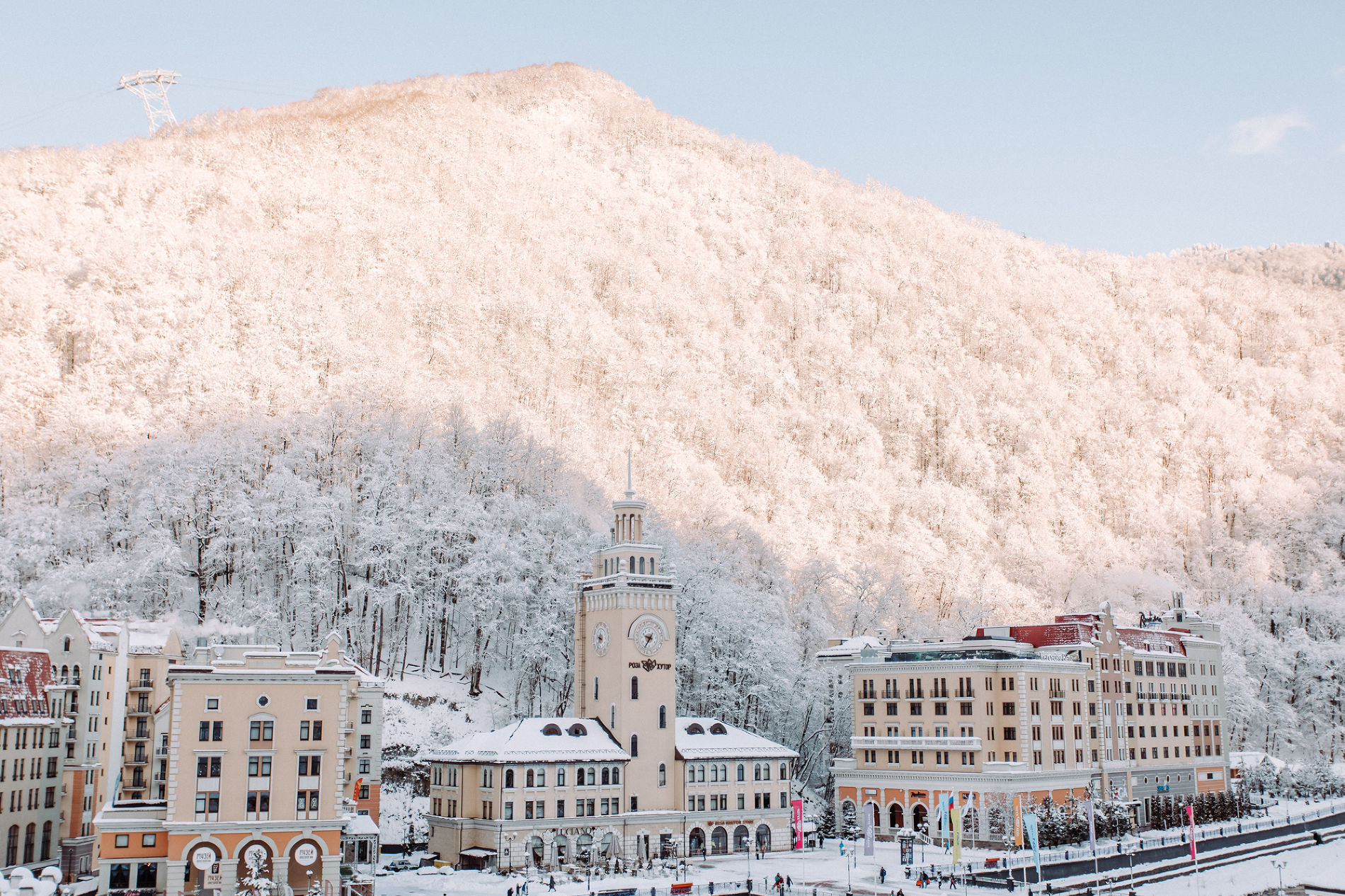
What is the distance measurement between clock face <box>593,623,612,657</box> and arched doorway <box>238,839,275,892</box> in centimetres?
2679

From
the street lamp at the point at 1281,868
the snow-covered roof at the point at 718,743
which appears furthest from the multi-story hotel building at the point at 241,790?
the street lamp at the point at 1281,868

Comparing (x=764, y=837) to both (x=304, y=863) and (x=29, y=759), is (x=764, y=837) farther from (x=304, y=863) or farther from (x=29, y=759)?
(x=29, y=759)

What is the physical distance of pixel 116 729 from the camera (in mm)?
72875

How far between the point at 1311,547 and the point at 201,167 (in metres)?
164

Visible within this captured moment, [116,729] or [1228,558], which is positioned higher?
[1228,558]

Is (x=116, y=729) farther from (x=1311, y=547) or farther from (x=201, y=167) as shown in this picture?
(x=1311, y=547)

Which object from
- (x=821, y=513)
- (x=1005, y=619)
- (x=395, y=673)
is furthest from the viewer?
(x=821, y=513)

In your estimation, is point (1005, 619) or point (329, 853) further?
point (1005, 619)

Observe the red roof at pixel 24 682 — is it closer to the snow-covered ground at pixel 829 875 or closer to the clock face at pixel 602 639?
the snow-covered ground at pixel 829 875

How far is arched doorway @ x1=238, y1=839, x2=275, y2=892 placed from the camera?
55.8 m


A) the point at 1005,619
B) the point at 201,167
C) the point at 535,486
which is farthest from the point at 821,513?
the point at 201,167

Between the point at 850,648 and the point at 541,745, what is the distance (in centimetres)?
3887

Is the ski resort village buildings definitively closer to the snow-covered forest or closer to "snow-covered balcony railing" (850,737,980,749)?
the snow-covered forest

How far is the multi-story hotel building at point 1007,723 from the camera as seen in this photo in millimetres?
82875
